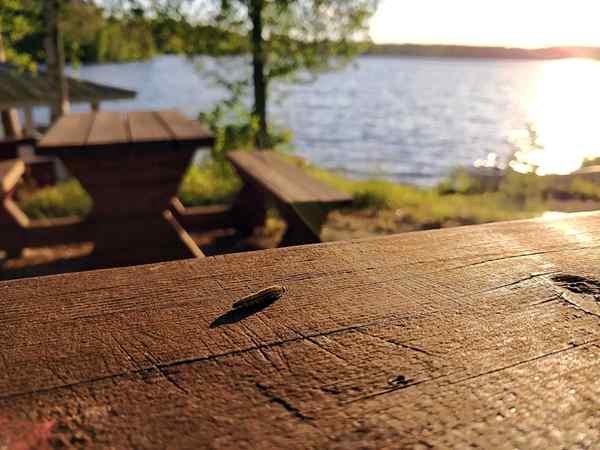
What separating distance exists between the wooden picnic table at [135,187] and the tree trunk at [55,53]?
23.4 feet

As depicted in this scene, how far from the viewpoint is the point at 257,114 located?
8914mm

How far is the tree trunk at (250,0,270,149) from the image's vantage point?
339 inches

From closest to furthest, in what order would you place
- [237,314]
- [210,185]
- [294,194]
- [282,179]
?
[237,314], [294,194], [282,179], [210,185]

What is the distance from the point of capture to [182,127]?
390 cm

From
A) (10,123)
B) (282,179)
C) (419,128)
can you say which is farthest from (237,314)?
(419,128)

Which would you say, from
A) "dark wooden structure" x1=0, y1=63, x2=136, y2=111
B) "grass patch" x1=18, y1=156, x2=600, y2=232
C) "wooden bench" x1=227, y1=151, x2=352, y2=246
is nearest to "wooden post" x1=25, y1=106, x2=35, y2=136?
"dark wooden structure" x1=0, y1=63, x2=136, y2=111

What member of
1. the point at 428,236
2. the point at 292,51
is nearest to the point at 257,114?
the point at 292,51

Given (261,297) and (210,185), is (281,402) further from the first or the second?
(210,185)

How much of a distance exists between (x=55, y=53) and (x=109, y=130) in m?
7.72

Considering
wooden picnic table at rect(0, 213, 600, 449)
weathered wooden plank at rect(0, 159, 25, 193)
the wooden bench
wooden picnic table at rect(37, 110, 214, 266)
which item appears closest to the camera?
wooden picnic table at rect(0, 213, 600, 449)

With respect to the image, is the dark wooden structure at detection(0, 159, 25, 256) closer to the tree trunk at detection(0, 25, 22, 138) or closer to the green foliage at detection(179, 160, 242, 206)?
the green foliage at detection(179, 160, 242, 206)

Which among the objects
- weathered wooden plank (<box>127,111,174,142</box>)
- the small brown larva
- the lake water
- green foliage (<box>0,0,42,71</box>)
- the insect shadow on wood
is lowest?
the lake water

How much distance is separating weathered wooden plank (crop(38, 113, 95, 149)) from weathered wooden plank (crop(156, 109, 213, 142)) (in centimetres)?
55

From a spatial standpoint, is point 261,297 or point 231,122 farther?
point 231,122
